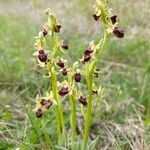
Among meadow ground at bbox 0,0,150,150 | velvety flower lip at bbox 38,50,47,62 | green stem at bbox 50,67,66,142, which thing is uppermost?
velvety flower lip at bbox 38,50,47,62

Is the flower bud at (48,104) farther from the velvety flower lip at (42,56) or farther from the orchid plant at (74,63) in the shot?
the velvety flower lip at (42,56)

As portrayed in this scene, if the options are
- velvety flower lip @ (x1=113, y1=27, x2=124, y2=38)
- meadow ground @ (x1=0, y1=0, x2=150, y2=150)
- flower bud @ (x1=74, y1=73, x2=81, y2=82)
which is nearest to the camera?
velvety flower lip @ (x1=113, y1=27, x2=124, y2=38)

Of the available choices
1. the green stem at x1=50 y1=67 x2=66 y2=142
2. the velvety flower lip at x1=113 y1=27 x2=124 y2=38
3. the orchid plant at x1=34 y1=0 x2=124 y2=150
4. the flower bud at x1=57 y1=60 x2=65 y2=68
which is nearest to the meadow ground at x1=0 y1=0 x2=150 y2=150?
the green stem at x1=50 y1=67 x2=66 y2=142

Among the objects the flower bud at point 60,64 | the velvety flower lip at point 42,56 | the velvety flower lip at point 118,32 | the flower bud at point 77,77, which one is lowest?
the flower bud at point 77,77

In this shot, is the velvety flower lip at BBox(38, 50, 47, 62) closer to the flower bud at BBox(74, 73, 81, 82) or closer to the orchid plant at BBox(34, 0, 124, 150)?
the orchid plant at BBox(34, 0, 124, 150)

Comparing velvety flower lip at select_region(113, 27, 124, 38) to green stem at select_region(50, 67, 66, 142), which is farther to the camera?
green stem at select_region(50, 67, 66, 142)

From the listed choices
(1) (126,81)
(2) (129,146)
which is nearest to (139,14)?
(1) (126,81)

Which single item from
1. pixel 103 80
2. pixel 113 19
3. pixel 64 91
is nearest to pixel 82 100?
pixel 64 91

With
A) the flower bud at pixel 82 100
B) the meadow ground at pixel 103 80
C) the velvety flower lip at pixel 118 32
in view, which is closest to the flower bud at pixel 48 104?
the flower bud at pixel 82 100
